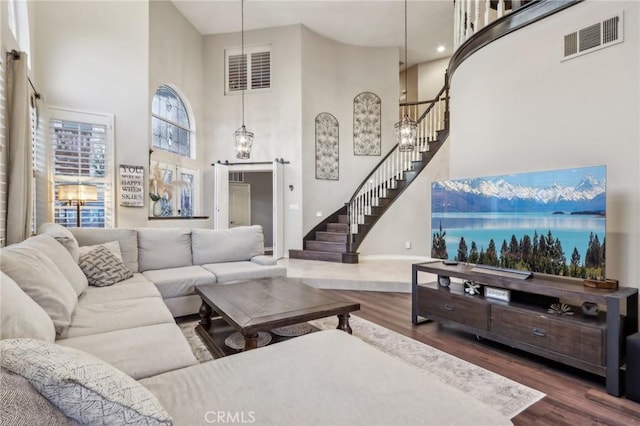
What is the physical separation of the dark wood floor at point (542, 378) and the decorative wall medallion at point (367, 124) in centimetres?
521

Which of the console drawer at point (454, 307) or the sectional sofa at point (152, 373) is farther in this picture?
the console drawer at point (454, 307)

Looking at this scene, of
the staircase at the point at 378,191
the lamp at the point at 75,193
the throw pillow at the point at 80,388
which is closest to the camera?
the throw pillow at the point at 80,388

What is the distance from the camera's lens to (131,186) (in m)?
4.94

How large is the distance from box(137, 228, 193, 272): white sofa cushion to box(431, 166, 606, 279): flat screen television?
303cm

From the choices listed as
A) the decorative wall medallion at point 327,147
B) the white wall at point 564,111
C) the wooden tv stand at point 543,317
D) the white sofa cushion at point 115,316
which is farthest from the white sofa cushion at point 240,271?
the decorative wall medallion at point 327,147

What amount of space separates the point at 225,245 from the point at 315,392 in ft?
10.9

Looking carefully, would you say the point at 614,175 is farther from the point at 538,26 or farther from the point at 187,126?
the point at 187,126

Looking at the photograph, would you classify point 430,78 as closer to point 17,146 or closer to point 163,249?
point 163,249

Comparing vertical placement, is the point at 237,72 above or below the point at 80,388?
above

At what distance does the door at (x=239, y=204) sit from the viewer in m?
8.90

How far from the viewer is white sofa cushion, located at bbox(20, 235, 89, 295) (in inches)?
92.5

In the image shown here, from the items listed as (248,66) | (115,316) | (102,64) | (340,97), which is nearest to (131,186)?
(102,64)

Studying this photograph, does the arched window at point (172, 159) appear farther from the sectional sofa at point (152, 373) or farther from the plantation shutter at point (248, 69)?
the sectional sofa at point (152, 373)

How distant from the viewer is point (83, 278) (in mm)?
2805
